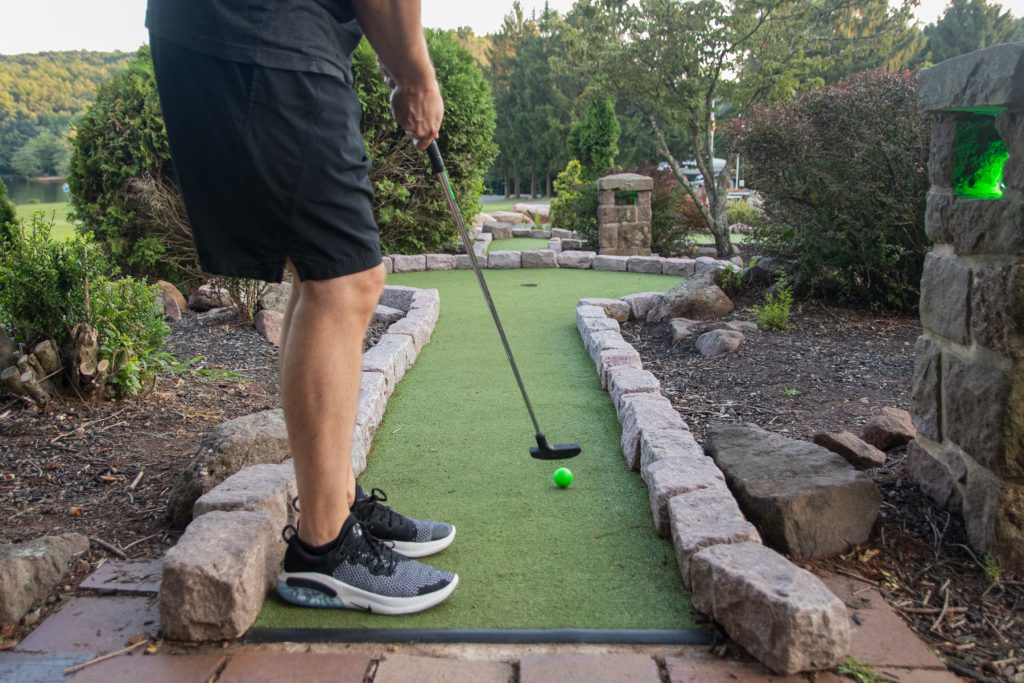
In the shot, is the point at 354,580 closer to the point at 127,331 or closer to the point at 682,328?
the point at 127,331

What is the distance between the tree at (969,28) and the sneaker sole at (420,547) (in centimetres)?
2992

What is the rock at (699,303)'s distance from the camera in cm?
583

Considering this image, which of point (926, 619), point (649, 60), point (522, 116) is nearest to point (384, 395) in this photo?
point (926, 619)

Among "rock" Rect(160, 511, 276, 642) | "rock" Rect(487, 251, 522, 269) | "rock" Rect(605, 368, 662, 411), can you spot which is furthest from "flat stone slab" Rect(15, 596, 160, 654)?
"rock" Rect(487, 251, 522, 269)

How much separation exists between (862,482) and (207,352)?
12.3 feet

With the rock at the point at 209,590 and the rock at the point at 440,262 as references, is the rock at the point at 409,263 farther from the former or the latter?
the rock at the point at 209,590

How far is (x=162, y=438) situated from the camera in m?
3.16

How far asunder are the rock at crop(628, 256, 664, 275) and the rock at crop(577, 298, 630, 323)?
271 cm

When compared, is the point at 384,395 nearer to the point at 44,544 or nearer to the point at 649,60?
the point at 44,544

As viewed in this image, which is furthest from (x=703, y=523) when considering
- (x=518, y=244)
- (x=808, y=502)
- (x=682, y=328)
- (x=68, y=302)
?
(x=518, y=244)

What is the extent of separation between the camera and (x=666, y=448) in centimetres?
261

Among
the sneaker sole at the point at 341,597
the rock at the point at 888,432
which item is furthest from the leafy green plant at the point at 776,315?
the sneaker sole at the point at 341,597

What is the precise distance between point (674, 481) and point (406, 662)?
0.97 m

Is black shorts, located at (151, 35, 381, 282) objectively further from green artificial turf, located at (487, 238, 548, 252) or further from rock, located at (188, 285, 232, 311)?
green artificial turf, located at (487, 238, 548, 252)
